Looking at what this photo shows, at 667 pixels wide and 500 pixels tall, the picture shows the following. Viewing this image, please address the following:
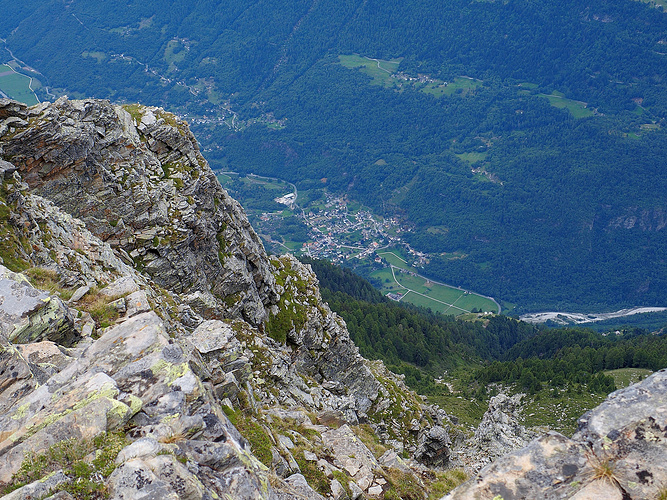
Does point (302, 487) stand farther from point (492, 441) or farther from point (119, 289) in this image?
point (492, 441)

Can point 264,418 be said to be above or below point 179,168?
below

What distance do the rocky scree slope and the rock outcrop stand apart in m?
7.81

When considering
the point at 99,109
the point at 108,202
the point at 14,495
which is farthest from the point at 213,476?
the point at 99,109

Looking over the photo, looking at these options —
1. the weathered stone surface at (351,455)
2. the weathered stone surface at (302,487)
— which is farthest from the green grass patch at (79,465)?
the weathered stone surface at (351,455)

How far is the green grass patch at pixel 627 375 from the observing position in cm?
11538

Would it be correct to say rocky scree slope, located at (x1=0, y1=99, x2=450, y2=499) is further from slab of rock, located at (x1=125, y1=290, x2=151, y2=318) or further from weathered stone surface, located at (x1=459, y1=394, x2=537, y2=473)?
weathered stone surface, located at (x1=459, y1=394, x2=537, y2=473)

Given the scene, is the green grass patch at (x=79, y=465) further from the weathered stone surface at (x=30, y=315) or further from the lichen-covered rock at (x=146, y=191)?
the lichen-covered rock at (x=146, y=191)

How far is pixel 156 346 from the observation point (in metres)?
18.6

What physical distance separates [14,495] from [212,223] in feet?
140

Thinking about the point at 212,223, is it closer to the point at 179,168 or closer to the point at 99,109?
the point at 179,168

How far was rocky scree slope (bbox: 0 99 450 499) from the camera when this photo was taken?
1496cm

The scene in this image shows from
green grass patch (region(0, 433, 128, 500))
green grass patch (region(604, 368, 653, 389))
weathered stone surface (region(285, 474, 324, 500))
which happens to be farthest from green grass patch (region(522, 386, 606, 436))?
green grass patch (region(0, 433, 128, 500))

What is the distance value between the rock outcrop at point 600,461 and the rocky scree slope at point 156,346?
781cm

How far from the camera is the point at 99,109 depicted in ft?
158
